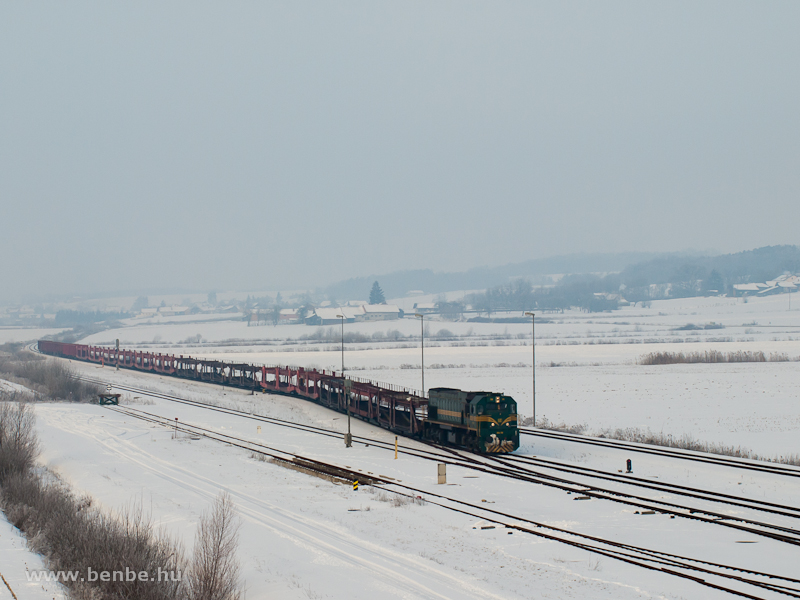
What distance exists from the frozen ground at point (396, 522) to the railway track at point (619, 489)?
0.69m

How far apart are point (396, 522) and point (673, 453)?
2002 centimetres

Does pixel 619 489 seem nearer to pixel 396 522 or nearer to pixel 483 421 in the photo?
pixel 483 421

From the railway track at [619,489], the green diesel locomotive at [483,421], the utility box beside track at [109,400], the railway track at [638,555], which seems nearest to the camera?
the railway track at [638,555]

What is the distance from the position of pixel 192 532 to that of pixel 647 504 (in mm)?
16634

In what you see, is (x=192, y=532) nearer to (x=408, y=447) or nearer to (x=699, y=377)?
(x=408, y=447)

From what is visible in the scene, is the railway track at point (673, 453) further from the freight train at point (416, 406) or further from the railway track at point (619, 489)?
the freight train at point (416, 406)

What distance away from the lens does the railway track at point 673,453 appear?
3133 cm

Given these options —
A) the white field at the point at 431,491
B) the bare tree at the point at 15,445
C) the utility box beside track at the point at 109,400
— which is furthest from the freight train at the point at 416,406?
the bare tree at the point at 15,445

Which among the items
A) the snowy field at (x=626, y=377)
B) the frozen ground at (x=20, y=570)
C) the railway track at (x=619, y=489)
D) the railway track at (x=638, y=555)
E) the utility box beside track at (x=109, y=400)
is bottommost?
the snowy field at (x=626, y=377)

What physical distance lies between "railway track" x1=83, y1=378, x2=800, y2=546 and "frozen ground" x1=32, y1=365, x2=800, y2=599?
689 millimetres

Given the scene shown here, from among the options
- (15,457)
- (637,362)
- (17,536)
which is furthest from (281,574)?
(637,362)

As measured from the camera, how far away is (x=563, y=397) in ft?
207

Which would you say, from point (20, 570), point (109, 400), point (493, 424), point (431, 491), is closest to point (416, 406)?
point (493, 424)

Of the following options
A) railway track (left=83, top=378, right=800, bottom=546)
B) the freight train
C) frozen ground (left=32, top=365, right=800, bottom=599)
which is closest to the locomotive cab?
the freight train
